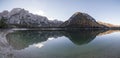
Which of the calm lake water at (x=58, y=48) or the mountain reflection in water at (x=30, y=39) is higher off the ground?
the calm lake water at (x=58, y=48)

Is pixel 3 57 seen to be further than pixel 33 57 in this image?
No

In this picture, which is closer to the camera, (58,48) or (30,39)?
(58,48)

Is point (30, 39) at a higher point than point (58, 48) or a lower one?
lower

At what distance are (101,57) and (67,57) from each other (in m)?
5.24

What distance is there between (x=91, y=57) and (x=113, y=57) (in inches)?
127

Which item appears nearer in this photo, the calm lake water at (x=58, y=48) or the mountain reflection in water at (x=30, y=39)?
the calm lake water at (x=58, y=48)

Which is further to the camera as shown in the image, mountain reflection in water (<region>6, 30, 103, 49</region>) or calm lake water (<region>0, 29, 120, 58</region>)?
mountain reflection in water (<region>6, 30, 103, 49</region>)

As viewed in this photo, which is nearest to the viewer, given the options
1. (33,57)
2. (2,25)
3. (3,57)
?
(3,57)

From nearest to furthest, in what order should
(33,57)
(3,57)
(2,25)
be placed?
1. (3,57)
2. (33,57)
3. (2,25)

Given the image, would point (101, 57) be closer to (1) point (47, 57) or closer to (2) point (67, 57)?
(2) point (67, 57)

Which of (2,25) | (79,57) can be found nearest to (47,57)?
(79,57)

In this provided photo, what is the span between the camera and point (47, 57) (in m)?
24.5

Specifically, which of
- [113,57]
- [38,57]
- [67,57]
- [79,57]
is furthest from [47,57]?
[113,57]

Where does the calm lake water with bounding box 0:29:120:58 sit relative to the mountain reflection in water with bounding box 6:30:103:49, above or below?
above
